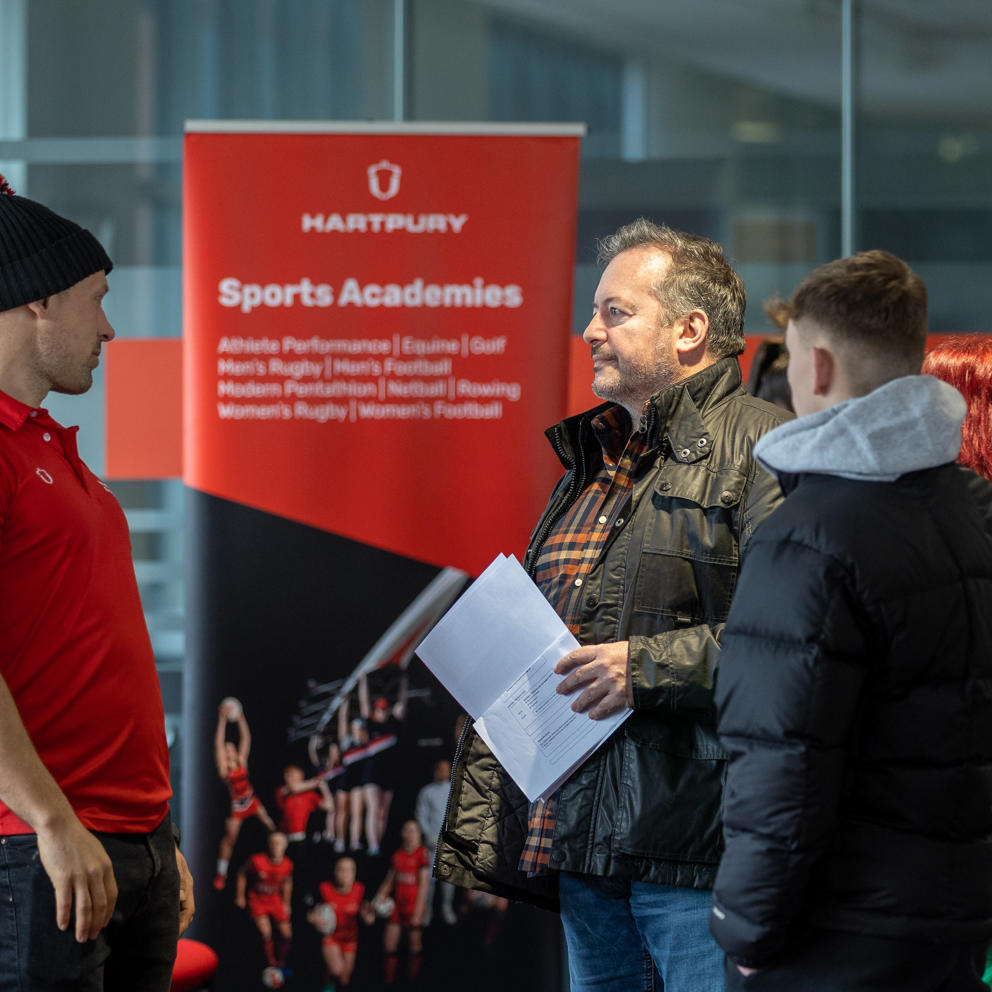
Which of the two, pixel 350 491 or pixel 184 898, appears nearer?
pixel 184 898

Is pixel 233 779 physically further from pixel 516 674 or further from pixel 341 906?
pixel 516 674

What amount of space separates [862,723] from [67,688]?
117 centimetres

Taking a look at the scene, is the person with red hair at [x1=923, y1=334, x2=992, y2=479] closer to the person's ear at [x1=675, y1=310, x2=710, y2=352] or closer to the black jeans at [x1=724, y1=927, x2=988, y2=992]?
the person's ear at [x1=675, y1=310, x2=710, y2=352]

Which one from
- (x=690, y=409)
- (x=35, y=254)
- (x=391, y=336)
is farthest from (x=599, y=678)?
(x=391, y=336)

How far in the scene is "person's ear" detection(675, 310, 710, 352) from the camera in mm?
2199

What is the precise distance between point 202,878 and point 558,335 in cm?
188

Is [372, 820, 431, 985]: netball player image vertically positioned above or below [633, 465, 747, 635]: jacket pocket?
below

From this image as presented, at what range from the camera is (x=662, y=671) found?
1.85m

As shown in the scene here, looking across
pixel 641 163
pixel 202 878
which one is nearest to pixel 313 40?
pixel 641 163

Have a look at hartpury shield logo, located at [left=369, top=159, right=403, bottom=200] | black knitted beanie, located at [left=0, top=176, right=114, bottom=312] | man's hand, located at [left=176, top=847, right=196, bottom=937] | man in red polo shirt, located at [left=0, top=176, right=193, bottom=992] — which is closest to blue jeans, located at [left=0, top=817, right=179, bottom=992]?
man in red polo shirt, located at [left=0, top=176, right=193, bottom=992]

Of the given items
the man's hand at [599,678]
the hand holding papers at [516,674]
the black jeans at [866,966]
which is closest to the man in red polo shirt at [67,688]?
the hand holding papers at [516,674]

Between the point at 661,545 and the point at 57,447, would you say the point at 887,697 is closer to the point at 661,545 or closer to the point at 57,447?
the point at 661,545

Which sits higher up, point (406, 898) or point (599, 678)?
point (599, 678)

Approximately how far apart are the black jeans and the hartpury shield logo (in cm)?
259
